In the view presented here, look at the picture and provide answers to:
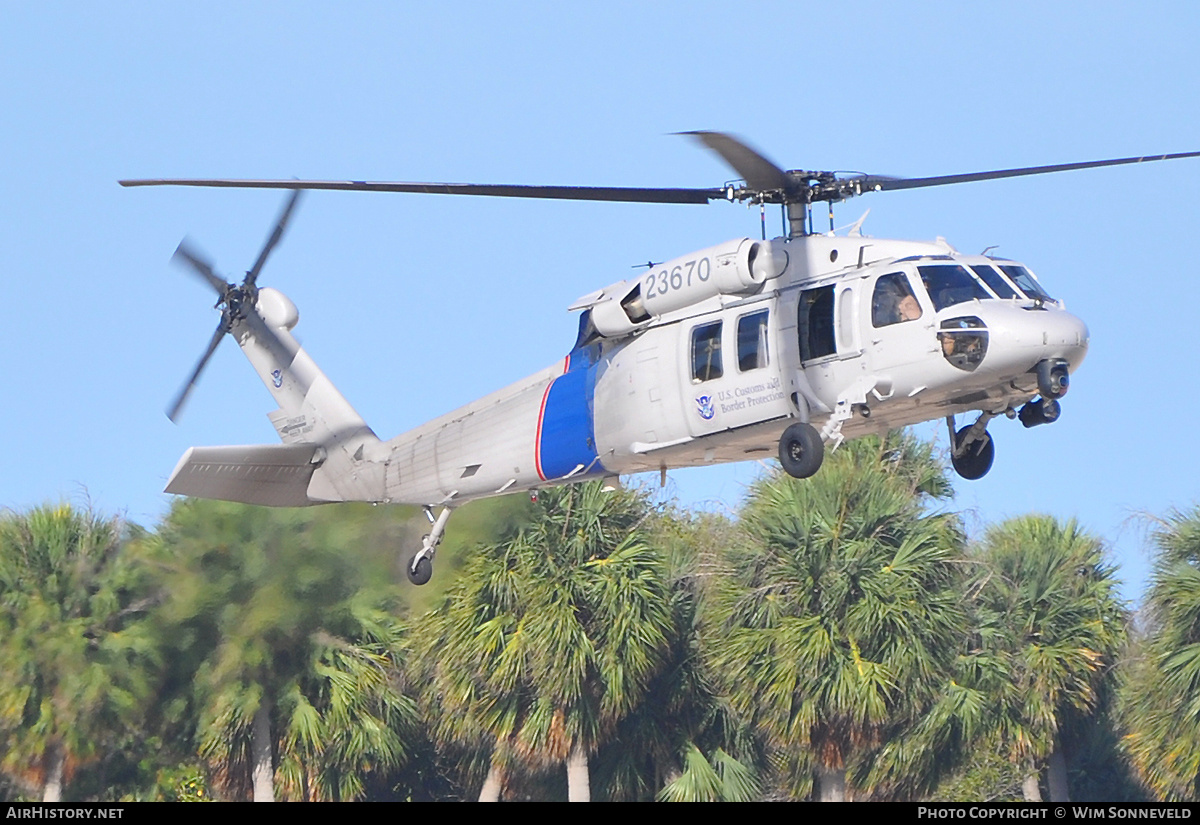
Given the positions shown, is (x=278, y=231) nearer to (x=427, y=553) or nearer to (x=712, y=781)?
(x=427, y=553)

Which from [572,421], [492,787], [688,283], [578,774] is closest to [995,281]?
[688,283]

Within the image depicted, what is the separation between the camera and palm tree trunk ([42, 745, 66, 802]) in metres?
37.8

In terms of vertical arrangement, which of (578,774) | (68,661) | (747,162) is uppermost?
(747,162)

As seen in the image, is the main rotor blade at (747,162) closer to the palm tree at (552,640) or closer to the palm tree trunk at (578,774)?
the palm tree at (552,640)

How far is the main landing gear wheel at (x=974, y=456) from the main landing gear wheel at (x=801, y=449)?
1919 millimetres

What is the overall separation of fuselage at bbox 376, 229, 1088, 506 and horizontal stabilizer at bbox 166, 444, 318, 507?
4.54m

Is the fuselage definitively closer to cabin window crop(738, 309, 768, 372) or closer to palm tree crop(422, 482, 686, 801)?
cabin window crop(738, 309, 768, 372)

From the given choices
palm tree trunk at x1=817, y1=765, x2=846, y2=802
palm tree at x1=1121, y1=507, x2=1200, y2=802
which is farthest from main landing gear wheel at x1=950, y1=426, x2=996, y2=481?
palm tree trunk at x1=817, y1=765, x2=846, y2=802

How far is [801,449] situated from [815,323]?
1.46 metres

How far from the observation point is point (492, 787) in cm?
4409

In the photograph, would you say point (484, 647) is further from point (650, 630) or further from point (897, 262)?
point (897, 262)

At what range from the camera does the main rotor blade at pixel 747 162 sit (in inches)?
793

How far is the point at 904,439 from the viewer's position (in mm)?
48438

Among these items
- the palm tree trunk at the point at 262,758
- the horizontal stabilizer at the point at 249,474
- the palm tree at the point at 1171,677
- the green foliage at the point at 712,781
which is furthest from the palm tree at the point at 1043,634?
the horizontal stabilizer at the point at 249,474
